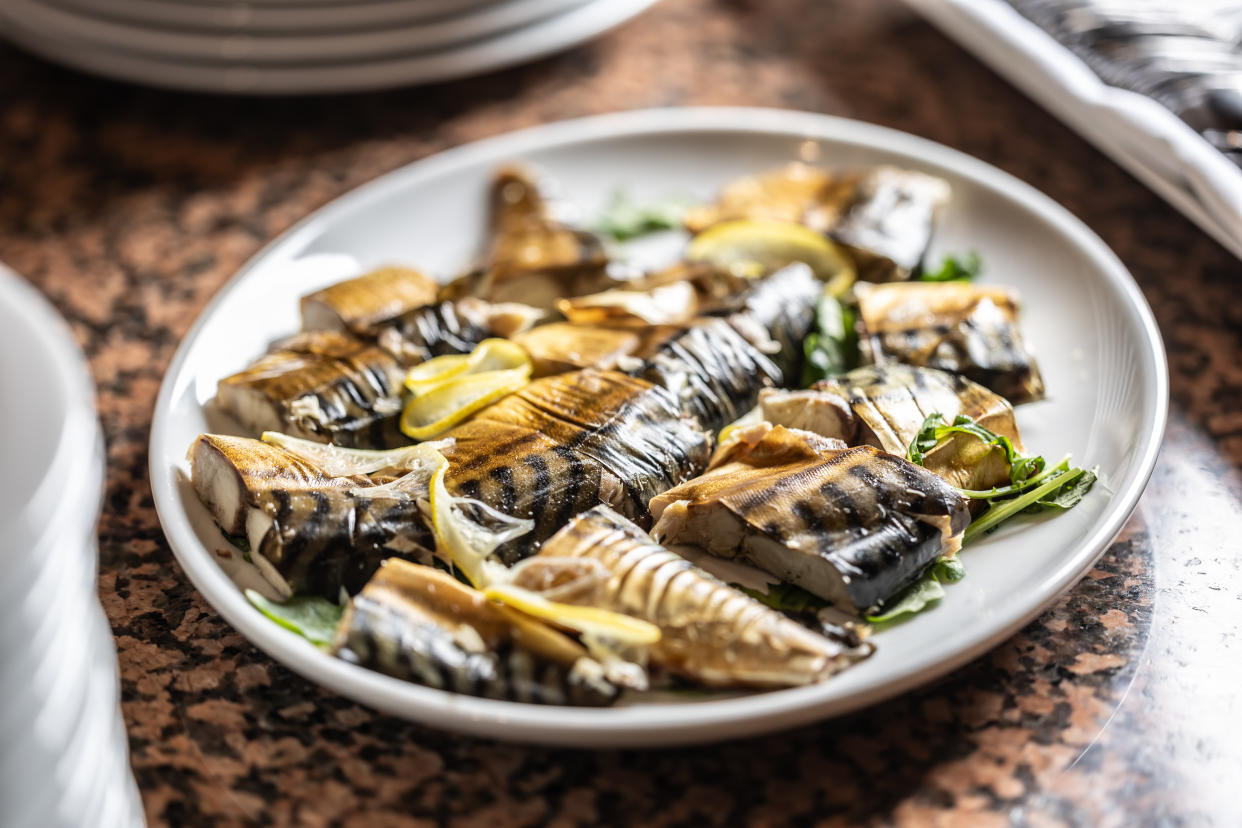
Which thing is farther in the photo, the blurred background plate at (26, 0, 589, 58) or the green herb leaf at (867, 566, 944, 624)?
the blurred background plate at (26, 0, 589, 58)

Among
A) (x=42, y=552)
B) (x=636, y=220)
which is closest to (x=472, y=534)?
(x=42, y=552)

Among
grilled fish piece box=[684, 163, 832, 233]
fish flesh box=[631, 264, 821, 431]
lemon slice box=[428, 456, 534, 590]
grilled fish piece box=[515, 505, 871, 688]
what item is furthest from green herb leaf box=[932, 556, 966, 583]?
grilled fish piece box=[684, 163, 832, 233]

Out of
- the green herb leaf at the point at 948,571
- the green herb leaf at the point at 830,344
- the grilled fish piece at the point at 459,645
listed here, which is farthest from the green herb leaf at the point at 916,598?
the green herb leaf at the point at 830,344

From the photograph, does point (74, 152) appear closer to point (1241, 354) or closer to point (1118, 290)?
point (1118, 290)

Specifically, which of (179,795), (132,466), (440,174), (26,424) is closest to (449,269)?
(440,174)

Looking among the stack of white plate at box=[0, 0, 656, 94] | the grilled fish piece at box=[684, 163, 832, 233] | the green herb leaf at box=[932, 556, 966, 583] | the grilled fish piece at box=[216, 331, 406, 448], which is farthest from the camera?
the stack of white plate at box=[0, 0, 656, 94]

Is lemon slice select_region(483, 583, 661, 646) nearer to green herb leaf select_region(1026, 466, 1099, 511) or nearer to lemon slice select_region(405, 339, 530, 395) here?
lemon slice select_region(405, 339, 530, 395)
